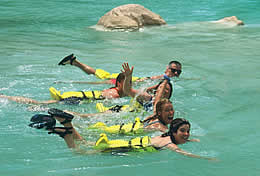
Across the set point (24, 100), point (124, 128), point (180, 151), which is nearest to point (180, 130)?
point (180, 151)

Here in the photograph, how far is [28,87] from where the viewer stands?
26.3 feet

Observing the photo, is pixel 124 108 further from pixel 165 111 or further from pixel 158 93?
pixel 165 111

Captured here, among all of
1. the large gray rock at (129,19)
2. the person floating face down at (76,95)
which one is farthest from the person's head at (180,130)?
the large gray rock at (129,19)

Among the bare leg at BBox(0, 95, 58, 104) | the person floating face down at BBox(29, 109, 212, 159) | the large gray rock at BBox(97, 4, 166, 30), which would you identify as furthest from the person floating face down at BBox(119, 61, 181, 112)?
the large gray rock at BBox(97, 4, 166, 30)

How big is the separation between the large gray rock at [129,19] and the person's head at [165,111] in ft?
32.8

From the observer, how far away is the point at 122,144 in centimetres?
497

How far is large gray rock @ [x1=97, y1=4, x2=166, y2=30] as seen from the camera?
1540 centimetres

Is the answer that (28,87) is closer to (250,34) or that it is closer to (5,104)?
(5,104)

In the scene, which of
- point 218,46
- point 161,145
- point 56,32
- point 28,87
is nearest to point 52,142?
point 161,145

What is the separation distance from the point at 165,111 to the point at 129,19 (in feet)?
34.4

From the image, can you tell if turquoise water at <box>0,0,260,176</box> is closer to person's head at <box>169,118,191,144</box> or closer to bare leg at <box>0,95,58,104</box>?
bare leg at <box>0,95,58,104</box>

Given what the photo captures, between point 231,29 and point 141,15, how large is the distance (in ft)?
11.5

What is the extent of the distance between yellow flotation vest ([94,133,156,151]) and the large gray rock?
35.0 feet

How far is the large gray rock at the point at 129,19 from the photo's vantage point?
1540 cm
